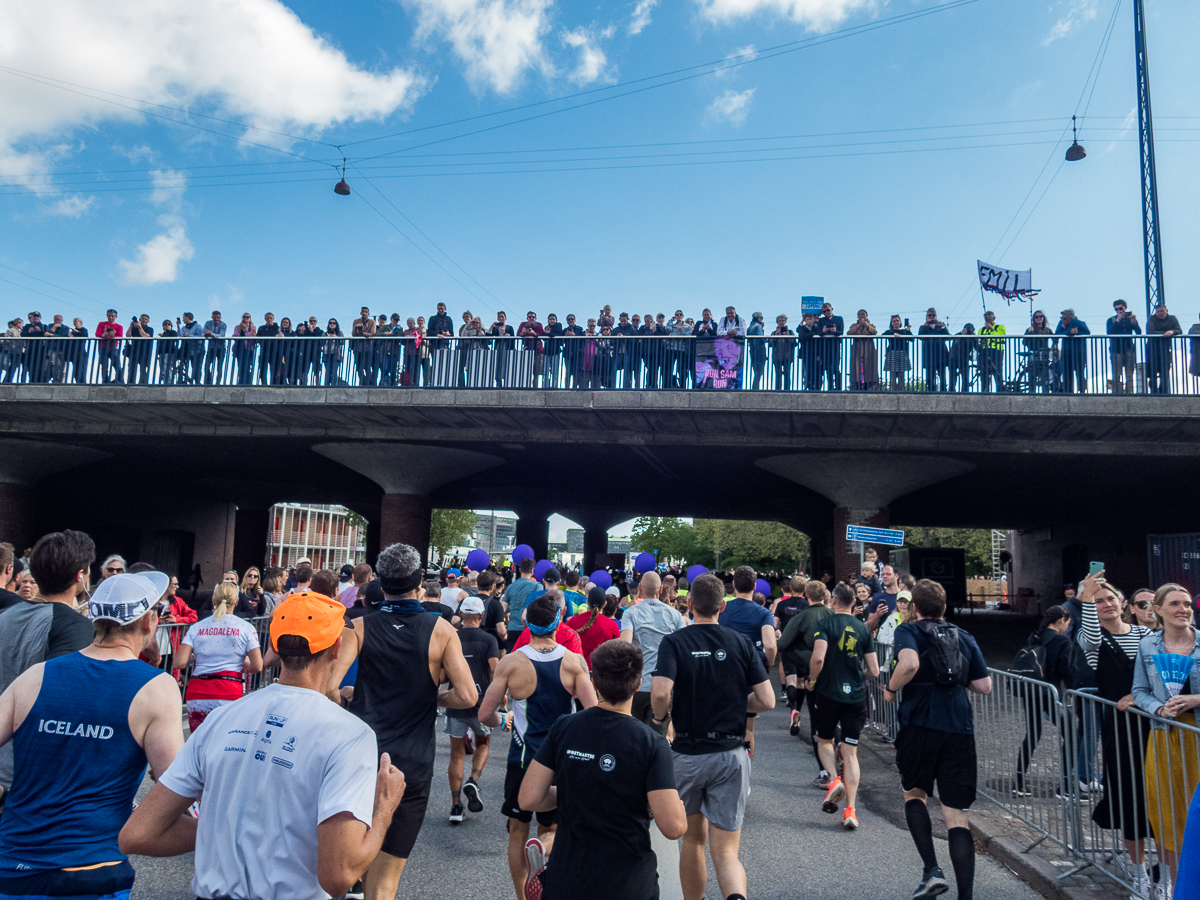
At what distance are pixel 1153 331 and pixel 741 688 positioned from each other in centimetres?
1452

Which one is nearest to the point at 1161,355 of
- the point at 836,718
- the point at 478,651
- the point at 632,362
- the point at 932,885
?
the point at 632,362

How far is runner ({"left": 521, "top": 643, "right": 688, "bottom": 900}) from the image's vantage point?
2814mm

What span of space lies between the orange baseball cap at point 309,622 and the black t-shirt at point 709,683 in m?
2.53

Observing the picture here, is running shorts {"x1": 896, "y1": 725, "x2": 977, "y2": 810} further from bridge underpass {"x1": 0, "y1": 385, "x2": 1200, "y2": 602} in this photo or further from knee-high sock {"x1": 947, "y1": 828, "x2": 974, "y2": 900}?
bridge underpass {"x1": 0, "y1": 385, "x2": 1200, "y2": 602}

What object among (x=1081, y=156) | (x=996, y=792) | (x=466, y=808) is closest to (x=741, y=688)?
(x=466, y=808)

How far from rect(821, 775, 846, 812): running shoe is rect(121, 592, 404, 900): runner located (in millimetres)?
5272

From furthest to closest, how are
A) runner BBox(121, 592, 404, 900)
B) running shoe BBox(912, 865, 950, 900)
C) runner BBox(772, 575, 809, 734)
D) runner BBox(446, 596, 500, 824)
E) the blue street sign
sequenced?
1. the blue street sign
2. runner BBox(772, 575, 809, 734)
3. runner BBox(446, 596, 500, 824)
4. running shoe BBox(912, 865, 950, 900)
5. runner BBox(121, 592, 404, 900)

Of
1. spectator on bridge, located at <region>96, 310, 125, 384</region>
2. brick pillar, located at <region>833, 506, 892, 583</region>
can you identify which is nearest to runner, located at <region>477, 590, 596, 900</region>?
brick pillar, located at <region>833, 506, 892, 583</region>

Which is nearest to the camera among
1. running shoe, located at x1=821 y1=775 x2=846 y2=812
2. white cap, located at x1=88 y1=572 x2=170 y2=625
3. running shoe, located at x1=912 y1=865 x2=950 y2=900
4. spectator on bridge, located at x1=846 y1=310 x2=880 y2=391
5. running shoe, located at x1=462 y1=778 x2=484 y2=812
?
white cap, located at x1=88 y1=572 x2=170 y2=625

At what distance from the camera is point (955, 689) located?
4789 mm

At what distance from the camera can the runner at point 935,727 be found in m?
4.57

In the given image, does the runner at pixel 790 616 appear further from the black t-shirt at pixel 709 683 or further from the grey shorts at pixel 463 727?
the black t-shirt at pixel 709 683

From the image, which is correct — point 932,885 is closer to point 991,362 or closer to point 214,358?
point 991,362

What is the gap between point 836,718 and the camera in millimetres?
6750
